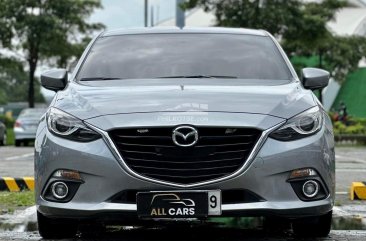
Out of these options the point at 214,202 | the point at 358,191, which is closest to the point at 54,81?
the point at 214,202

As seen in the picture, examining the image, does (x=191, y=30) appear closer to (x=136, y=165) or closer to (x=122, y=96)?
(x=122, y=96)

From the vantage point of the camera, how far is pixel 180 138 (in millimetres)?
4867

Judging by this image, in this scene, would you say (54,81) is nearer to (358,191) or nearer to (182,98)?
(182,98)

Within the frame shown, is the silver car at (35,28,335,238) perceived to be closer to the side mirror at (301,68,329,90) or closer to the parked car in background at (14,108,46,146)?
the side mirror at (301,68,329,90)

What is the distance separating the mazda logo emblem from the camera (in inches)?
192

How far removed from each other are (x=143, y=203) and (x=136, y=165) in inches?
9.2

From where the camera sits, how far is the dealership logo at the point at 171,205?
487cm

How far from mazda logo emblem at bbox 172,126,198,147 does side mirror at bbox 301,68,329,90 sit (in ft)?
4.54

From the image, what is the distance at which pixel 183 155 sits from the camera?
4.89 metres

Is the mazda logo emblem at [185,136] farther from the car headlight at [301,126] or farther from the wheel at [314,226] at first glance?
the wheel at [314,226]

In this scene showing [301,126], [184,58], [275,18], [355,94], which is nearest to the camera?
[301,126]

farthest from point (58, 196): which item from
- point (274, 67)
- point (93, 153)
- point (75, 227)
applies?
point (274, 67)

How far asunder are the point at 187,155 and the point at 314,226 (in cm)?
137

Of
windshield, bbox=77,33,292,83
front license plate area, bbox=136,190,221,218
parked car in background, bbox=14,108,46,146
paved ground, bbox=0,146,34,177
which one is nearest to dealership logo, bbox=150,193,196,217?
front license plate area, bbox=136,190,221,218
